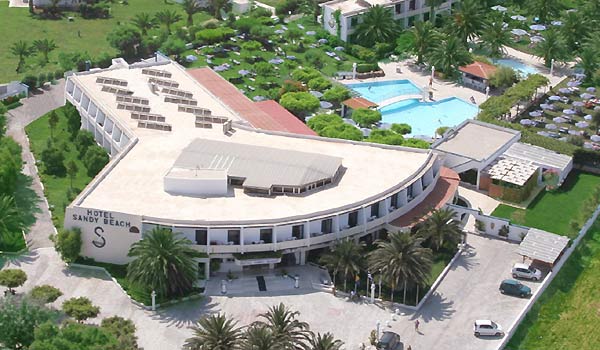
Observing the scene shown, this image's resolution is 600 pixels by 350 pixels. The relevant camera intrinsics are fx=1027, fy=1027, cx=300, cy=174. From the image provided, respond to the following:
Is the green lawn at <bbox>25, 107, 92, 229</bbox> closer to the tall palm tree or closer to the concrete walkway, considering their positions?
the concrete walkway

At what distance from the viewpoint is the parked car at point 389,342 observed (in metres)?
78.5

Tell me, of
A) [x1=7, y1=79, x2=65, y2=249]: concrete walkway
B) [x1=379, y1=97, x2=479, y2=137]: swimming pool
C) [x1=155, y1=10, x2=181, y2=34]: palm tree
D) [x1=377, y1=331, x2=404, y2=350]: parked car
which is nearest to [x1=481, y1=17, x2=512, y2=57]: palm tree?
[x1=379, y1=97, x2=479, y2=137]: swimming pool

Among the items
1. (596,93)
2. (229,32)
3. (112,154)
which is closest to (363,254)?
(112,154)

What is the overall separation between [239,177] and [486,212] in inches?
1005

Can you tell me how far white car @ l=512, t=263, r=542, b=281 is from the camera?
8950 cm

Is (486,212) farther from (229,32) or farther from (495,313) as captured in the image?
(229,32)

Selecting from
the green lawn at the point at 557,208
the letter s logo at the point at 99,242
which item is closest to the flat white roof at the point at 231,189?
the letter s logo at the point at 99,242

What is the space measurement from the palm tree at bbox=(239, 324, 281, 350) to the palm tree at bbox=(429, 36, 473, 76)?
67166mm

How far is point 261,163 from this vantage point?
311 ft

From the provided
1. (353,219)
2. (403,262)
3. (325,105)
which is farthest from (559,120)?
(403,262)

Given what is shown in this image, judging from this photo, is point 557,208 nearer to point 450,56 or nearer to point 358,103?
point 358,103

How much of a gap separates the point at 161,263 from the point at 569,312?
3429cm

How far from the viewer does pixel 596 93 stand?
12762 centimetres

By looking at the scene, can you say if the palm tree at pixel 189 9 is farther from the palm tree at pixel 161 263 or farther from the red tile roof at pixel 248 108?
the palm tree at pixel 161 263
